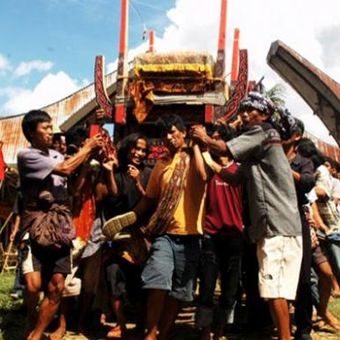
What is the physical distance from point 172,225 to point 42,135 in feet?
3.94

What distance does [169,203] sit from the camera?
4508mm

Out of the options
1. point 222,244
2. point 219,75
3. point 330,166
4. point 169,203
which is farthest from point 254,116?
point 330,166

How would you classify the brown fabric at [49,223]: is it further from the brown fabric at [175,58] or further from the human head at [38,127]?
the brown fabric at [175,58]

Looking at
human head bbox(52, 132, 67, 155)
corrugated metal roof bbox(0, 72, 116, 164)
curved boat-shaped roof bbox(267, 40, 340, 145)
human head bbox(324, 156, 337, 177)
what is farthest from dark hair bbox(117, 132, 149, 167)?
corrugated metal roof bbox(0, 72, 116, 164)

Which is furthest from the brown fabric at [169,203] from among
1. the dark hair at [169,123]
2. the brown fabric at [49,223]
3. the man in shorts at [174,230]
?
the brown fabric at [49,223]

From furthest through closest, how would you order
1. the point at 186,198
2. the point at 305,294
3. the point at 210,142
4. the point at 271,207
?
1. the point at 305,294
2. the point at 186,198
3. the point at 271,207
4. the point at 210,142

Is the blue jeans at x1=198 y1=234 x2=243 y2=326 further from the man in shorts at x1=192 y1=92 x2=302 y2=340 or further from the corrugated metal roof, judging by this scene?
the corrugated metal roof

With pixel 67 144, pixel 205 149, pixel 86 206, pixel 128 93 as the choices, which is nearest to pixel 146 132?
pixel 128 93

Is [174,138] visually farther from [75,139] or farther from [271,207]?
[75,139]

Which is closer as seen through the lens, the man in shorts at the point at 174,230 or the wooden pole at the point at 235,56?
the man in shorts at the point at 174,230

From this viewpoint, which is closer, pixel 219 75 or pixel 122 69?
pixel 219 75

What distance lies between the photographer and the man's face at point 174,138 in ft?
15.2

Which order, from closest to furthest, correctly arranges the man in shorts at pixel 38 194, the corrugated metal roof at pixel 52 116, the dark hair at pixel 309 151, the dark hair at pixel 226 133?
the man in shorts at pixel 38 194
the dark hair at pixel 226 133
the dark hair at pixel 309 151
the corrugated metal roof at pixel 52 116

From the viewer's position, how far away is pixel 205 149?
460cm
